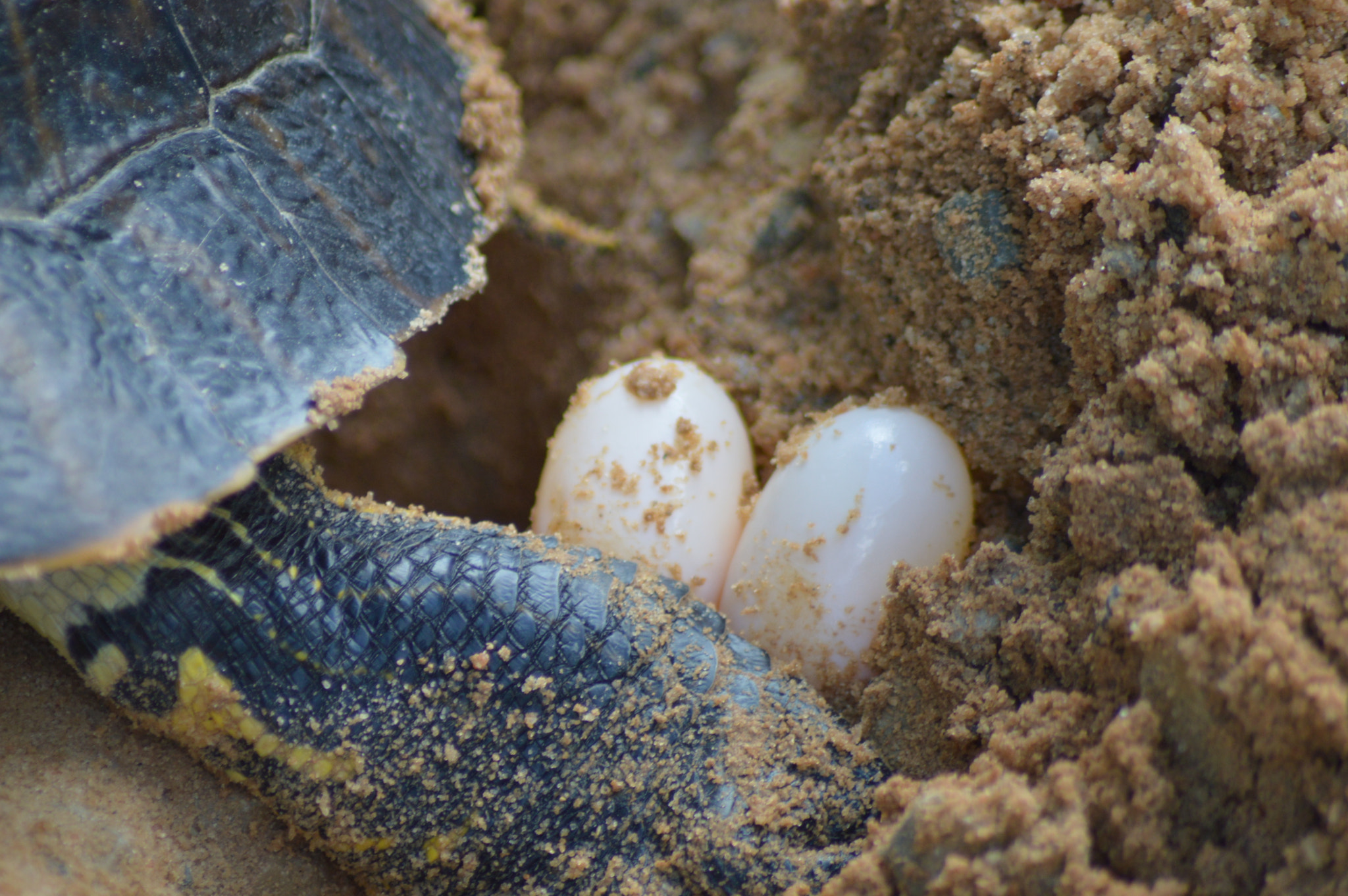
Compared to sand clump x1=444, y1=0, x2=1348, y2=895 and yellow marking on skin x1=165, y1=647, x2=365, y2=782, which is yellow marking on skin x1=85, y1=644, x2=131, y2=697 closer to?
yellow marking on skin x1=165, y1=647, x2=365, y2=782

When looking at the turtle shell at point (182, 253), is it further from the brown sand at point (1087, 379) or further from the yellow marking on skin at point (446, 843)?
the brown sand at point (1087, 379)

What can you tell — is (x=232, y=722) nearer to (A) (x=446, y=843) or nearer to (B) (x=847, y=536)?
(A) (x=446, y=843)

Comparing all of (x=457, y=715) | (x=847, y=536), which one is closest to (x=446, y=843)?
(x=457, y=715)

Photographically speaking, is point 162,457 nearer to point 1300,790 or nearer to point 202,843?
point 202,843

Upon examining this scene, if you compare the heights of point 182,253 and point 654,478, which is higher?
point 182,253

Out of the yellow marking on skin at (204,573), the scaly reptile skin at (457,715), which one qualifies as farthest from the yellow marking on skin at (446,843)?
the yellow marking on skin at (204,573)

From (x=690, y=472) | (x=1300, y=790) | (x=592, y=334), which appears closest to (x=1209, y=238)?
(x=1300, y=790)
